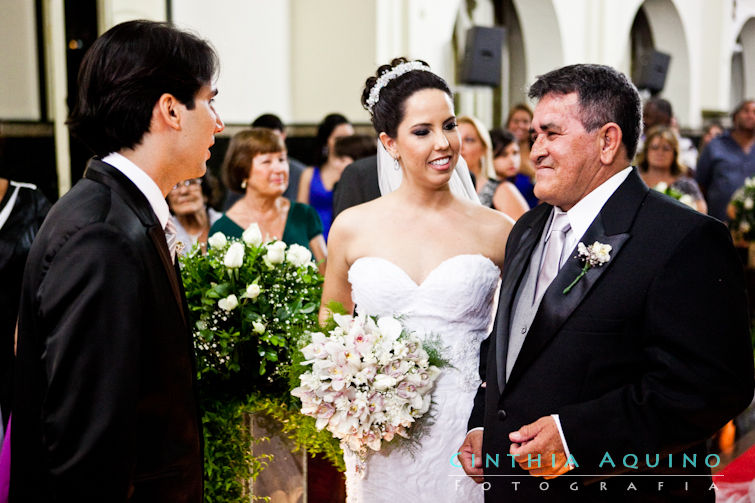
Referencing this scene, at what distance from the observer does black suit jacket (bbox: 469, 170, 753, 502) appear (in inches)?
76.9

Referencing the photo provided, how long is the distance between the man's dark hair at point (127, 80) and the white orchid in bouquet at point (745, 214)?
20.8 ft

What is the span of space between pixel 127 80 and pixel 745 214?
6506 millimetres

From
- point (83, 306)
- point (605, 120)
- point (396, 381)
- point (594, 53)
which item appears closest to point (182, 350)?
point (83, 306)

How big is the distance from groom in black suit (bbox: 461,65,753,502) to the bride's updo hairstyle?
830mm

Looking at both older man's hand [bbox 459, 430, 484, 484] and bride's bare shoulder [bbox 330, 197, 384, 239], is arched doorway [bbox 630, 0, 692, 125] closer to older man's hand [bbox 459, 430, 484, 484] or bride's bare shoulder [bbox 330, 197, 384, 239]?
bride's bare shoulder [bbox 330, 197, 384, 239]

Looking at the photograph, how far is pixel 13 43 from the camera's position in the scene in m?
6.15

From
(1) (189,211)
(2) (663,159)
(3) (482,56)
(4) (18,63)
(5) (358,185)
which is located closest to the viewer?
(5) (358,185)

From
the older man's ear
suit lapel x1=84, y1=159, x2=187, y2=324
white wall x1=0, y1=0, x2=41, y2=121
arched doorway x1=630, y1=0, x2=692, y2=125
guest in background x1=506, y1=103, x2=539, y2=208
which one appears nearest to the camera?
suit lapel x1=84, y1=159, x2=187, y2=324

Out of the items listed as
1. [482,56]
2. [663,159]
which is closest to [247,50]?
[482,56]

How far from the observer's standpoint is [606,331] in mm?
2037

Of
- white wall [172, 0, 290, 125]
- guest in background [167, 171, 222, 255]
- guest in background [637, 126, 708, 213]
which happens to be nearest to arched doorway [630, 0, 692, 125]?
white wall [172, 0, 290, 125]

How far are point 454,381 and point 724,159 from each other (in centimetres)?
677

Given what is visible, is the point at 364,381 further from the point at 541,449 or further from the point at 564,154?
the point at 564,154

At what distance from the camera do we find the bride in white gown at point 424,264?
286 centimetres
